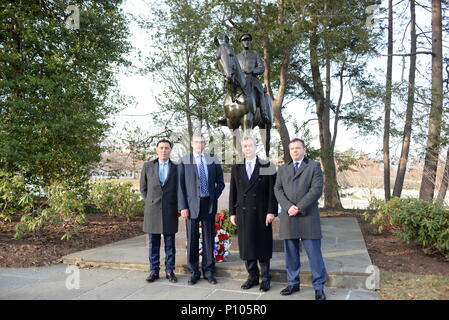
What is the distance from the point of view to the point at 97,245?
675 cm

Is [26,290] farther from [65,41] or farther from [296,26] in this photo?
[296,26]

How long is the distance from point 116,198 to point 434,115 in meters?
10.0

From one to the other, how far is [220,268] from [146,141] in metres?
11.8

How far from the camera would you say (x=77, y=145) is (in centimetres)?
926

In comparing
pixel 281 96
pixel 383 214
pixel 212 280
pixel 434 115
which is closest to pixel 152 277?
pixel 212 280

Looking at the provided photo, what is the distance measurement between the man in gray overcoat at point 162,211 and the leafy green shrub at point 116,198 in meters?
4.88

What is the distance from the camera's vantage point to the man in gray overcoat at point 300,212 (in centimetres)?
383

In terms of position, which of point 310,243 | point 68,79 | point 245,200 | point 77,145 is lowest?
point 310,243

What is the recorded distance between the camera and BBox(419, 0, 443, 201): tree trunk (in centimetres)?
1169

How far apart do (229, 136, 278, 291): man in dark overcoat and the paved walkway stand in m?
0.30

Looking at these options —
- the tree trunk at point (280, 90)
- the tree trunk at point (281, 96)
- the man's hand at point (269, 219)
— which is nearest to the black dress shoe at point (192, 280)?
the man's hand at point (269, 219)

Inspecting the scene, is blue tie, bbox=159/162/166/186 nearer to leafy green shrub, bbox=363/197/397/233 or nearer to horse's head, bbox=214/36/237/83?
horse's head, bbox=214/36/237/83

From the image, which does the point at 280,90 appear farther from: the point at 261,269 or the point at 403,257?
the point at 261,269
